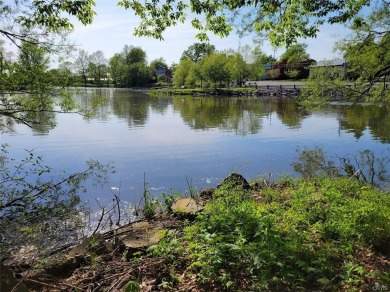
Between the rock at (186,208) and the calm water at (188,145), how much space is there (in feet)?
9.43

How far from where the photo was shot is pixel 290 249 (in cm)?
443

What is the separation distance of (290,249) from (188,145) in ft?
46.9

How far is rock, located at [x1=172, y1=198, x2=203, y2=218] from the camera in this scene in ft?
23.4

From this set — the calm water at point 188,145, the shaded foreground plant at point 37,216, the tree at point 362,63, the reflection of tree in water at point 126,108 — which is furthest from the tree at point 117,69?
the shaded foreground plant at point 37,216

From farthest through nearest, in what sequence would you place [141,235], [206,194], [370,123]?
[370,123] < [206,194] < [141,235]

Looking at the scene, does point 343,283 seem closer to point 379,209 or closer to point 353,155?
point 379,209

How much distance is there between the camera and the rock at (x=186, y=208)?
23.4 ft

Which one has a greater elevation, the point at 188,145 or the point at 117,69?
the point at 117,69

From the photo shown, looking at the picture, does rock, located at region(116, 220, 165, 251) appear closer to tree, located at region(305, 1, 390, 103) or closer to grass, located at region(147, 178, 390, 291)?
grass, located at region(147, 178, 390, 291)

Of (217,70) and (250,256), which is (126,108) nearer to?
(217,70)

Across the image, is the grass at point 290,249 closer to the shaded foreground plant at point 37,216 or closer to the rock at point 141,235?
the rock at point 141,235

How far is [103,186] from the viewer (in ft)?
37.9

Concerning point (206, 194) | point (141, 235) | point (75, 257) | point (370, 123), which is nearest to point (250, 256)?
point (141, 235)

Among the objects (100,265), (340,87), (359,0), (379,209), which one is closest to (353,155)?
(340,87)
